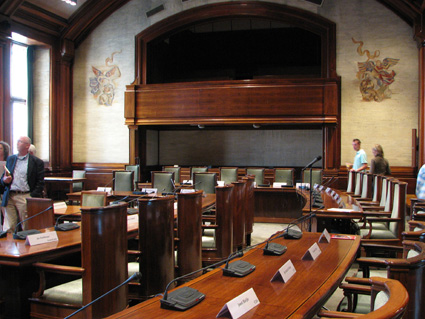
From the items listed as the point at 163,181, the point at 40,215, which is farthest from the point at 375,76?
the point at 40,215

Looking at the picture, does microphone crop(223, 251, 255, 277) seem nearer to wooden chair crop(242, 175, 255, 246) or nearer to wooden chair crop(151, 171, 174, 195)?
wooden chair crop(242, 175, 255, 246)

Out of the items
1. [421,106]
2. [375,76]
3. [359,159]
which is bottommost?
[359,159]

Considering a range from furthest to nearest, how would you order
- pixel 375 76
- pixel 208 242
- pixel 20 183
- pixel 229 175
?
pixel 375 76, pixel 229 175, pixel 20 183, pixel 208 242

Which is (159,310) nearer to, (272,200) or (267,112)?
(272,200)

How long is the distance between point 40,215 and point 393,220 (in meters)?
3.48

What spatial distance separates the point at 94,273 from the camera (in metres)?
2.37

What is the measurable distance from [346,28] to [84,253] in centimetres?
872

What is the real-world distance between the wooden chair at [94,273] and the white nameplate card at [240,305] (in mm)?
1225

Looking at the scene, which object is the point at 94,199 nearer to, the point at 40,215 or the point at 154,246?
the point at 40,215

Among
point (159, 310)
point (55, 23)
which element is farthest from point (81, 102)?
point (159, 310)

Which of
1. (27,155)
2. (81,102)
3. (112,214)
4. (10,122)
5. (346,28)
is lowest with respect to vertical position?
(112,214)

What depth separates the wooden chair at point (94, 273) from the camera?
2346mm

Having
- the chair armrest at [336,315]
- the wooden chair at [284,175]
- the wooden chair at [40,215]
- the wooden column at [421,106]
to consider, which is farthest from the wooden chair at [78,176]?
the chair armrest at [336,315]

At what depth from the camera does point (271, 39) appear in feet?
37.8
